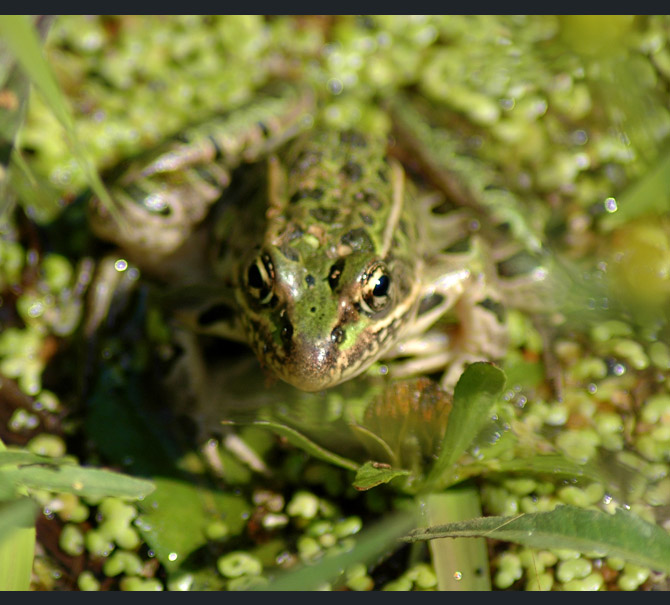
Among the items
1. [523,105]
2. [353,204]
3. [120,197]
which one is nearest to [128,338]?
[120,197]

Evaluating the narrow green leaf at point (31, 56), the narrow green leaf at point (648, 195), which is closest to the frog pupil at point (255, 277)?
the narrow green leaf at point (31, 56)

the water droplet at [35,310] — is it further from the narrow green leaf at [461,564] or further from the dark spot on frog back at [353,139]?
the narrow green leaf at [461,564]

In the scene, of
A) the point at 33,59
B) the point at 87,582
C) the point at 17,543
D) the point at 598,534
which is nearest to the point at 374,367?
the point at 598,534

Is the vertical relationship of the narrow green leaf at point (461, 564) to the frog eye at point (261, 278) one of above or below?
below

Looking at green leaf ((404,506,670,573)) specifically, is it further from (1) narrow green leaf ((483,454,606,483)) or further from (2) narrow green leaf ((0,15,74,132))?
(2) narrow green leaf ((0,15,74,132))

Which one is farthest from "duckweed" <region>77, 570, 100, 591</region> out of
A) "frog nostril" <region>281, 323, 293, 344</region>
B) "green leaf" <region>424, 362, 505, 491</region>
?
"green leaf" <region>424, 362, 505, 491</region>

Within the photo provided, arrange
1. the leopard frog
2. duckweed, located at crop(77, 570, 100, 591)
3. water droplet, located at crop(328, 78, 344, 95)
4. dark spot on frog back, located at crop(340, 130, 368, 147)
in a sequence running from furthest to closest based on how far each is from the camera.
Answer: water droplet, located at crop(328, 78, 344, 95)
dark spot on frog back, located at crop(340, 130, 368, 147)
duckweed, located at crop(77, 570, 100, 591)
the leopard frog
